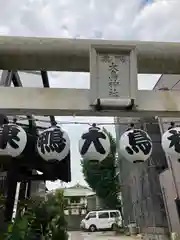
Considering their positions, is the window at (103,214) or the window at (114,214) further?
the window at (103,214)

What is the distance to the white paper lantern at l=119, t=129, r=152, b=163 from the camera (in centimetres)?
349

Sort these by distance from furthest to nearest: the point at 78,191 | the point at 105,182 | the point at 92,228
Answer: the point at 78,191 → the point at 105,182 → the point at 92,228

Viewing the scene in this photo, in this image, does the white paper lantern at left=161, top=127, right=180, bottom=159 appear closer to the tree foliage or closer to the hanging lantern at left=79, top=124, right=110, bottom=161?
the hanging lantern at left=79, top=124, right=110, bottom=161

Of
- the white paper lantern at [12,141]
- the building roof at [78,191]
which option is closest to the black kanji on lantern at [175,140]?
the white paper lantern at [12,141]

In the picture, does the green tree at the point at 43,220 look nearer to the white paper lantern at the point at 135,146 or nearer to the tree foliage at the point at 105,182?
the white paper lantern at the point at 135,146

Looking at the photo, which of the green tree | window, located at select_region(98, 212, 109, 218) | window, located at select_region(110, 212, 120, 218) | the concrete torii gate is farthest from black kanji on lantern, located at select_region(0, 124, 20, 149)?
window, located at select_region(98, 212, 109, 218)

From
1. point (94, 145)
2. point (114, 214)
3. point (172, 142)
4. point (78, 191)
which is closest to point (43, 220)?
point (94, 145)

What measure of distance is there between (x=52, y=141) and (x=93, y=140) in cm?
45

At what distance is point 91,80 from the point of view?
11.3 feet

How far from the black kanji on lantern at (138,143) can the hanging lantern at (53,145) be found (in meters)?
0.71

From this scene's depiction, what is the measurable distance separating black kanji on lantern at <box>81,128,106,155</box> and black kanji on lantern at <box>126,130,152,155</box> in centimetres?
31

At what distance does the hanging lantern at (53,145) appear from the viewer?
11.3 ft

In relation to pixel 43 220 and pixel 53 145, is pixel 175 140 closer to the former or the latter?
pixel 53 145

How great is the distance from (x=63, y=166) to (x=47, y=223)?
1.73m
